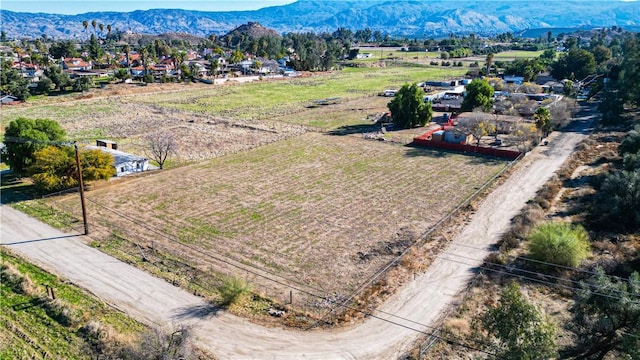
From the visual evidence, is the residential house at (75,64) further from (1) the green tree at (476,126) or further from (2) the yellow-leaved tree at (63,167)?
(1) the green tree at (476,126)

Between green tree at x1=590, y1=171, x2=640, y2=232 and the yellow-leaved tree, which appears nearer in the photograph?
green tree at x1=590, y1=171, x2=640, y2=232

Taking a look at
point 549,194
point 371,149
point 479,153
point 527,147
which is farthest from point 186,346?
point 527,147

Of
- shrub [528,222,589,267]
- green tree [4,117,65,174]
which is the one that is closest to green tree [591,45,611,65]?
shrub [528,222,589,267]

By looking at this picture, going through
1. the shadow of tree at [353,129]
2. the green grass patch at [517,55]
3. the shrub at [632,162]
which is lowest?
the shrub at [632,162]

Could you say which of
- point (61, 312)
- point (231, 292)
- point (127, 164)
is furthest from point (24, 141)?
point (231, 292)

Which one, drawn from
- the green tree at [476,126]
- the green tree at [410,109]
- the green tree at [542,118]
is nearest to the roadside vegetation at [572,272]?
the green tree at [476,126]

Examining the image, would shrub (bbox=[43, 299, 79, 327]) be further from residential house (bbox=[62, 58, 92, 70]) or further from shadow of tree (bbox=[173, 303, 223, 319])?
residential house (bbox=[62, 58, 92, 70])
